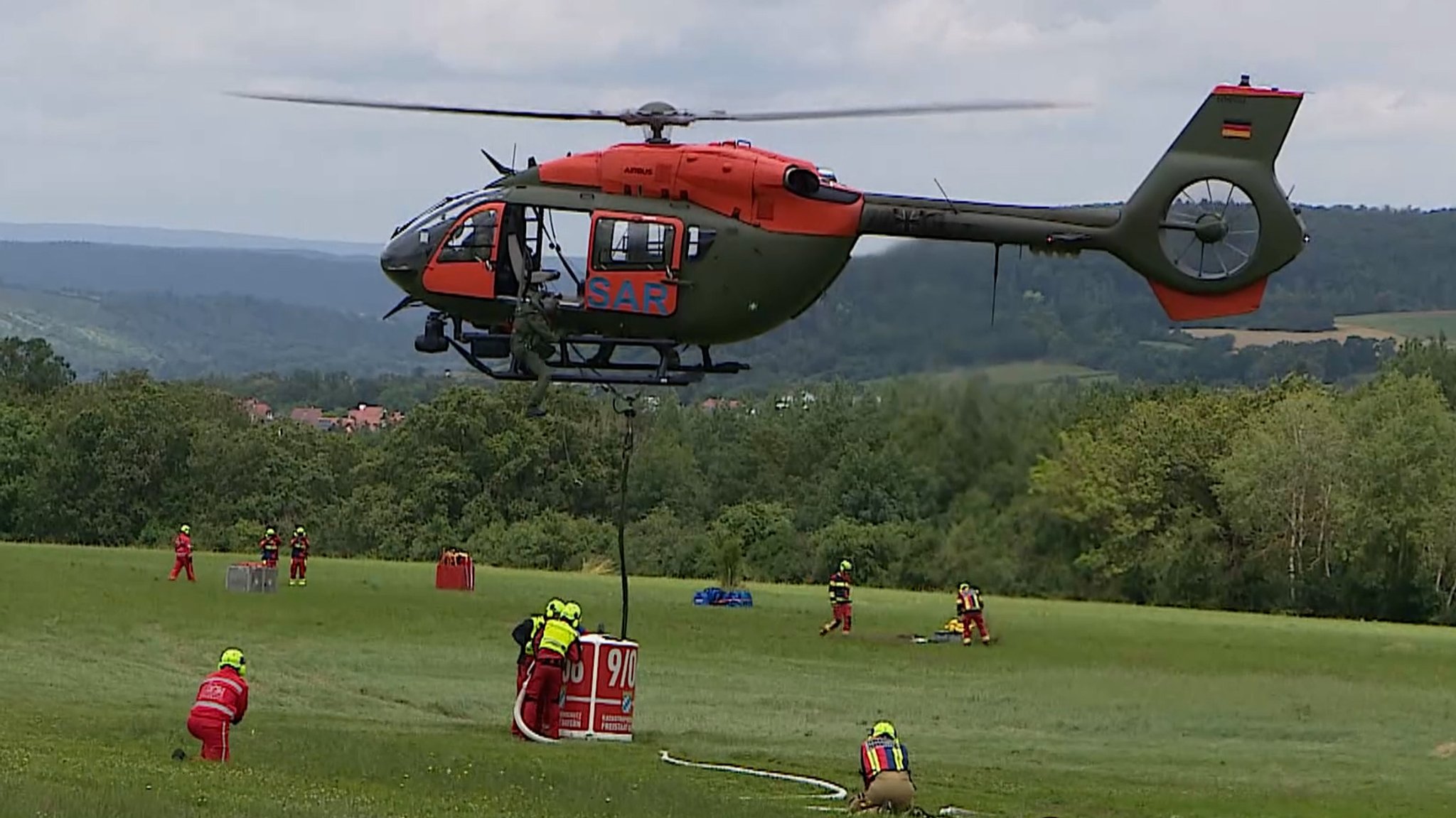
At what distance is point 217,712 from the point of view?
21.4m

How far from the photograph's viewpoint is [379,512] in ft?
301

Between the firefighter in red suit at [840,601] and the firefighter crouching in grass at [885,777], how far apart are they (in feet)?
77.5

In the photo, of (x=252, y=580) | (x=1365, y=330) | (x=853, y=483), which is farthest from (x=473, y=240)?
(x=1365, y=330)

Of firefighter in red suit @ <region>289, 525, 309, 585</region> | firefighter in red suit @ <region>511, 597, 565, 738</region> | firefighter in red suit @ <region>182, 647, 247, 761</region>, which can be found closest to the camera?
firefighter in red suit @ <region>182, 647, 247, 761</region>

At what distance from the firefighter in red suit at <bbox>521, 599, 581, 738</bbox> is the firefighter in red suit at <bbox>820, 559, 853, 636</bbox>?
1785 centimetres

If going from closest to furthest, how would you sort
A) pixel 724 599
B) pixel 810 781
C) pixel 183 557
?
pixel 810 781 → pixel 183 557 → pixel 724 599

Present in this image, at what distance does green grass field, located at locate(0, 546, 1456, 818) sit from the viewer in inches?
842

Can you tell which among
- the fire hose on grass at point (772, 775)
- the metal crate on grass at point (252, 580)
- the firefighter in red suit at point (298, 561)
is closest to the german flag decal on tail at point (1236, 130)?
the fire hose on grass at point (772, 775)

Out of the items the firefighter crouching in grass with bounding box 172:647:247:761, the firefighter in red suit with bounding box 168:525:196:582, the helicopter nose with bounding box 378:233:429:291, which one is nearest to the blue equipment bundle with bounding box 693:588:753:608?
the firefighter in red suit with bounding box 168:525:196:582

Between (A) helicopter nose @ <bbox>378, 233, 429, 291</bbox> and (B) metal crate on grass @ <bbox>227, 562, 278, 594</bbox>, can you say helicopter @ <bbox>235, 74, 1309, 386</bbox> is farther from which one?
(B) metal crate on grass @ <bbox>227, 562, 278, 594</bbox>

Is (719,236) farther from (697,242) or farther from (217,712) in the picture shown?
(217,712)

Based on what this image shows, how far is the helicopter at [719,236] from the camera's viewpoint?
2323 centimetres

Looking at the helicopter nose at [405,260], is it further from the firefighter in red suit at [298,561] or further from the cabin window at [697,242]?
the firefighter in red suit at [298,561]

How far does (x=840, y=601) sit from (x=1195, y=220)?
23027 mm
